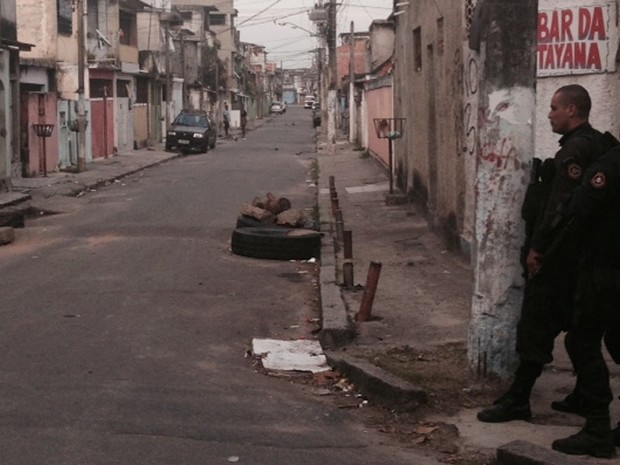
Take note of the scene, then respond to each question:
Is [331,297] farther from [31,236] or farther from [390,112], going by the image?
[390,112]

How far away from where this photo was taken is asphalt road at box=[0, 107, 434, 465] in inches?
265

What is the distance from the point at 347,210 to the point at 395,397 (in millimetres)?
14753

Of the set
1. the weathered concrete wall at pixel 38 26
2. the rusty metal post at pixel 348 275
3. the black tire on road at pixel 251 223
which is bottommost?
the rusty metal post at pixel 348 275

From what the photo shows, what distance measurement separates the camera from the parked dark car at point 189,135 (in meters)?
49.2

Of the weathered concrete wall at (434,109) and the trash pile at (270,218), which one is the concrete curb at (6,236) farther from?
the weathered concrete wall at (434,109)

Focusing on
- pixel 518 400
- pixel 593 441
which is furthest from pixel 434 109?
pixel 593 441

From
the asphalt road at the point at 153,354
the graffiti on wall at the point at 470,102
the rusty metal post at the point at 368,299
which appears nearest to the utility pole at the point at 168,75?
the asphalt road at the point at 153,354

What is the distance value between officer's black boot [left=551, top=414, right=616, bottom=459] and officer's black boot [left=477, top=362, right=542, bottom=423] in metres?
0.70

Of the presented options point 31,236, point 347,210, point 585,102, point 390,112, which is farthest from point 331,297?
point 390,112

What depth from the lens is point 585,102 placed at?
6742mm

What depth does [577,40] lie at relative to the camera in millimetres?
12195

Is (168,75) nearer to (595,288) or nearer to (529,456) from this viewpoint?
(595,288)

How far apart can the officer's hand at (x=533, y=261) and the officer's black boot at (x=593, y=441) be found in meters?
0.92

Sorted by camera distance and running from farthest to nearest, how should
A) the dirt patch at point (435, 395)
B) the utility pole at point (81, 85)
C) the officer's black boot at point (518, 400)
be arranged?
the utility pole at point (81, 85)
the officer's black boot at point (518, 400)
the dirt patch at point (435, 395)
